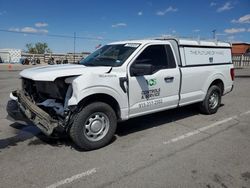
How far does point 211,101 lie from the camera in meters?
6.83

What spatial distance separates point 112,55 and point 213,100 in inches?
133

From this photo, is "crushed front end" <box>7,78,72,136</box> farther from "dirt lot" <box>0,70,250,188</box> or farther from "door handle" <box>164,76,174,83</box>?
"door handle" <box>164,76,174,83</box>

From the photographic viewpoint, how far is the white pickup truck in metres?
4.12

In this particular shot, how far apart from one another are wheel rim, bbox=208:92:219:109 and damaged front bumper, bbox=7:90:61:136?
4.34 metres

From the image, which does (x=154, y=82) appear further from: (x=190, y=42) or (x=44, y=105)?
(x=44, y=105)

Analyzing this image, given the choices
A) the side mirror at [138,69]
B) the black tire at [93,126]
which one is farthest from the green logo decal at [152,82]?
the black tire at [93,126]

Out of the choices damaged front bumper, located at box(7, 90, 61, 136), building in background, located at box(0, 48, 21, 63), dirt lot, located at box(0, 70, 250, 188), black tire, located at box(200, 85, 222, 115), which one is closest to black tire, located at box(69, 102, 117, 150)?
dirt lot, located at box(0, 70, 250, 188)

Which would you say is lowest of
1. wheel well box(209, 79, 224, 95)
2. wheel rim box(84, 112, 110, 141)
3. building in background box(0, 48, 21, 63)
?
wheel rim box(84, 112, 110, 141)

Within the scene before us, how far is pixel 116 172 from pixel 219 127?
124 inches

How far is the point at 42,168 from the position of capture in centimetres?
371

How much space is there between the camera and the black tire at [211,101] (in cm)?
662

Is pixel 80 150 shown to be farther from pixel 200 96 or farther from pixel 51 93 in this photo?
pixel 200 96

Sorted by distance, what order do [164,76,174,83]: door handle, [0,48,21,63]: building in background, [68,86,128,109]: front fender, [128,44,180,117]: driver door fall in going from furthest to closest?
1. [0,48,21,63]: building in background
2. [164,76,174,83]: door handle
3. [128,44,180,117]: driver door
4. [68,86,128,109]: front fender

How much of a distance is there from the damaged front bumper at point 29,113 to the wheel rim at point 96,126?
0.51m
